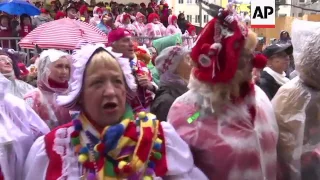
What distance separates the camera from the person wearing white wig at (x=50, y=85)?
433 cm

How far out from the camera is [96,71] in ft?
8.38

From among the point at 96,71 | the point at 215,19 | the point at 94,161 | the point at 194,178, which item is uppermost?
the point at 215,19

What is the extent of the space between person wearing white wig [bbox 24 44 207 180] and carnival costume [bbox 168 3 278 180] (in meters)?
0.23

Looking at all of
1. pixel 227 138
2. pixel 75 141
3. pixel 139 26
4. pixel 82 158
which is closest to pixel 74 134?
pixel 75 141

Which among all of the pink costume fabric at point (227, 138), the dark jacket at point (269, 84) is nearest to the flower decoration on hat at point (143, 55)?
the dark jacket at point (269, 84)

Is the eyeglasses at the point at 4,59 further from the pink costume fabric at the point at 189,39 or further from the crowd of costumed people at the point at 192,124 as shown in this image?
the pink costume fabric at the point at 189,39

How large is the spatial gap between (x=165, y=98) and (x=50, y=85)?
44.4 inches

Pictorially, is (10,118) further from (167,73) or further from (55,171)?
(167,73)

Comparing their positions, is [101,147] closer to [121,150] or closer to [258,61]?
[121,150]

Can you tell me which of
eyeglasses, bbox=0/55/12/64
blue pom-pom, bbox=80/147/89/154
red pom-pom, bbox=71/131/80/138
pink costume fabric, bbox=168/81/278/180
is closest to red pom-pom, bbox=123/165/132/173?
blue pom-pom, bbox=80/147/89/154

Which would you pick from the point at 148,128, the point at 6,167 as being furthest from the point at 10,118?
the point at 148,128

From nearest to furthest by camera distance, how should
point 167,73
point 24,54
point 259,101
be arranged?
point 259,101
point 167,73
point 24,54

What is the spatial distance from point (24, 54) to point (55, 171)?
6.45 meters

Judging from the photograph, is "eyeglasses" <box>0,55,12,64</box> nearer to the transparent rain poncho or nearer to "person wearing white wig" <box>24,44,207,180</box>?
"person wearing white wig" <box>24,44,207,180</box>
